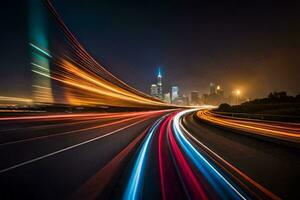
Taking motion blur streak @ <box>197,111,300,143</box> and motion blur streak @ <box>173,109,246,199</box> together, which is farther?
motion blur streak @ <box>197,111,300,143</box>

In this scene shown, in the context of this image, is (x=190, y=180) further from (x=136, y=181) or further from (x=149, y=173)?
(x=136, y=181)

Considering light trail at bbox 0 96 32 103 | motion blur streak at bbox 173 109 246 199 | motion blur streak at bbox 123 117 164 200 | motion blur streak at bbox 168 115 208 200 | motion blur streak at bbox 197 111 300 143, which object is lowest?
motion blur streak at bbox 123 117 164 200

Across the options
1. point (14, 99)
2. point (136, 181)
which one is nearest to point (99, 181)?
point (136, 181)

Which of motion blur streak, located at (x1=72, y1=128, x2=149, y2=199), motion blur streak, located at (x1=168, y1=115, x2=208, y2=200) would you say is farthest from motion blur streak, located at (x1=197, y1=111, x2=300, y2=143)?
motion blur streak, located at (x1=72, y1=128, x2=149, y2=199)

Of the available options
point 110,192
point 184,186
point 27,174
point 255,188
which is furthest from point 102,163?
point 255,188

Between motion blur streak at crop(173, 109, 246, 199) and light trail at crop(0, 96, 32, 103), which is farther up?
light trail at crop(0, 96, 32, 103)

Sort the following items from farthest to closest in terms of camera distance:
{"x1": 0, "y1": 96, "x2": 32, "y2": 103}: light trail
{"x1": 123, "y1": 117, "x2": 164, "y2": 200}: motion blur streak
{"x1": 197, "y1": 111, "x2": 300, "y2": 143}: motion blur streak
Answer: {"x1": 0, "y1": 96, "x2": 32, "y2": 103}: light trail < {"x1": 197, "y1": 111, "x2": 300, "y2": 143}: motion blur streak < {"x1": 123, "y1": 117, "x2": 164, "y2": 200}: motion blur streak

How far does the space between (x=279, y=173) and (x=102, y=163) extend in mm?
5823

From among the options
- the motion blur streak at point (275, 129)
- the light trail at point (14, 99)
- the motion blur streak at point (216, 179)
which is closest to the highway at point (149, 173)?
the motion blur streak at point (216, 179)

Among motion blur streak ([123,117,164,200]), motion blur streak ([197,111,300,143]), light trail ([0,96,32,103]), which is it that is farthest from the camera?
light trail ([0,96,32,103])

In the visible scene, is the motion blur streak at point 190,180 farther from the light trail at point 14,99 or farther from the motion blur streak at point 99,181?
the light trail at point 14,99

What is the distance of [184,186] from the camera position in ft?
18.6

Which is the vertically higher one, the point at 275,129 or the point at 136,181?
the point at 275,129

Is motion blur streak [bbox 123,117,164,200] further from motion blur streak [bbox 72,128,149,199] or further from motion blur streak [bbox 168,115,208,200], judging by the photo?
motion blur streak [bbox 168,115,208,200]
